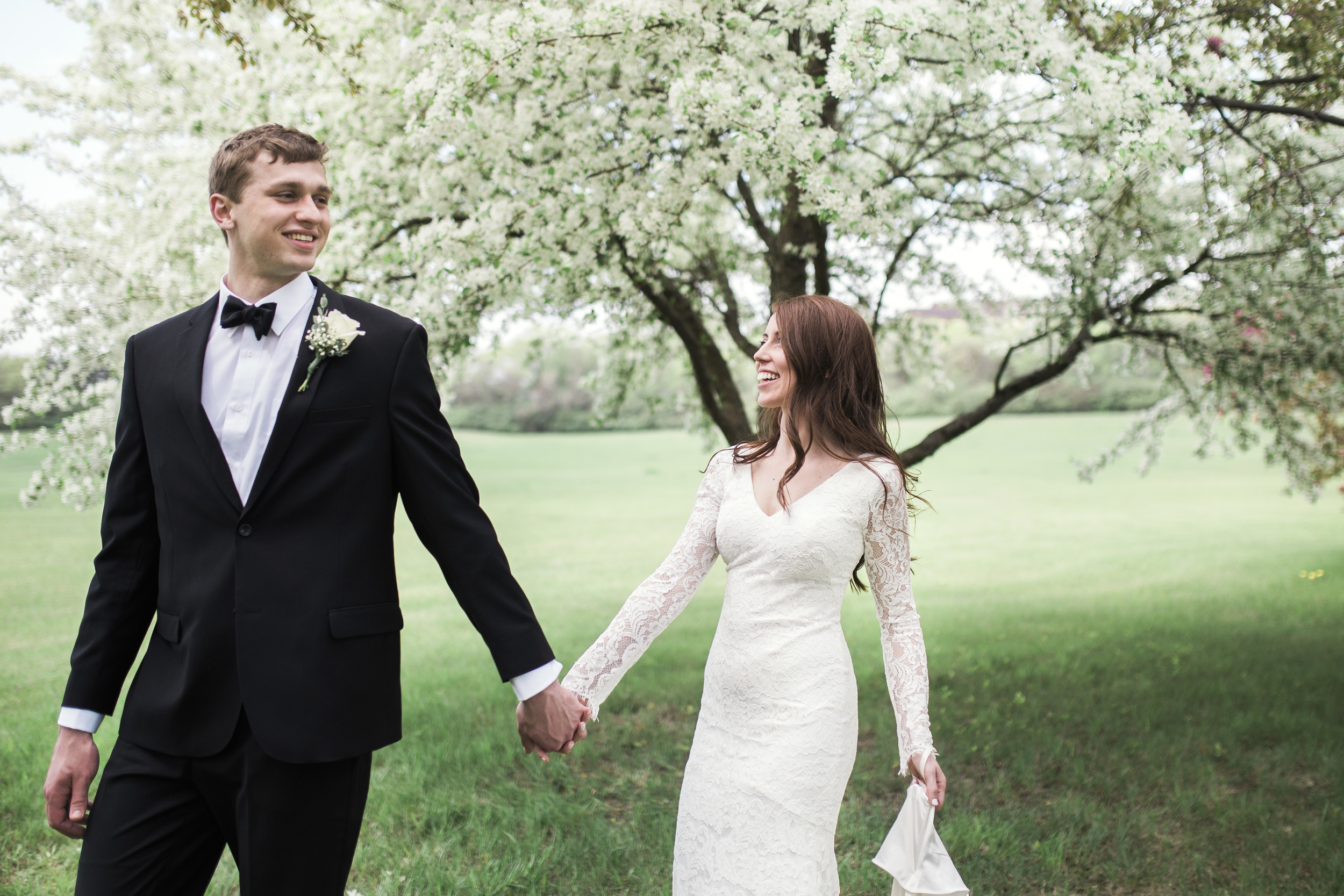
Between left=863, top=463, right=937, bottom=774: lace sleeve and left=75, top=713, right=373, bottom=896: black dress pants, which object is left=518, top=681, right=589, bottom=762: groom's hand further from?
left=863, top=463, right=937, bottom=774: lace sleeve

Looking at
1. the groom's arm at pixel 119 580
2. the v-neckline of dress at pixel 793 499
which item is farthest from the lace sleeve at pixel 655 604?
the groom's arm at pixel 119 580

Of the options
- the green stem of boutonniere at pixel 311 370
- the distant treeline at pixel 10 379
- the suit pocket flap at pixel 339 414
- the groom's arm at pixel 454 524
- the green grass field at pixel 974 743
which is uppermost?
the distant treeline at pixel 10 379

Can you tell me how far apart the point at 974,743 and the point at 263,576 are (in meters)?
5.20

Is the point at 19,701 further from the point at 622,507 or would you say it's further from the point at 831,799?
the point at 622,507

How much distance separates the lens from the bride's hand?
2.62m

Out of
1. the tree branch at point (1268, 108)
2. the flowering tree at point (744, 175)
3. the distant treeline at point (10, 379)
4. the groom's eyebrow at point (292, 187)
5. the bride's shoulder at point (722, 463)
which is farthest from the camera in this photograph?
the distant treeline at point (10, 379)

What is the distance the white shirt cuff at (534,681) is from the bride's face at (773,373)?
1.11 meters

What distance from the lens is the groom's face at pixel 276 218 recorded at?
88.9 inches

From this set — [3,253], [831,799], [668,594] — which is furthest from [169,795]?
[3,253]

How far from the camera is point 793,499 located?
9.11 ft

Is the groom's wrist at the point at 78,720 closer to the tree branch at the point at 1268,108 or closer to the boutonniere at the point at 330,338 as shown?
the boutonniere at the point at 330,338

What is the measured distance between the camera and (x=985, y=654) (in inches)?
357

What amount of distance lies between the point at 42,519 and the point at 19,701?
39.6 feet

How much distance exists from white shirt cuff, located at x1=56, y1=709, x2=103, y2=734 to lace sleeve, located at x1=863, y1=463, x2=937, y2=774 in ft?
6.95
